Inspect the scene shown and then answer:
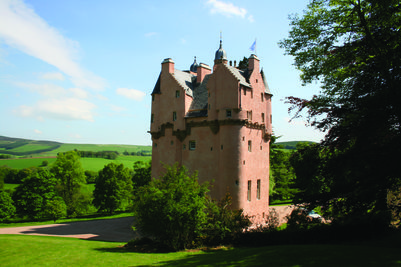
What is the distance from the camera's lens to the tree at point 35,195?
5059cm

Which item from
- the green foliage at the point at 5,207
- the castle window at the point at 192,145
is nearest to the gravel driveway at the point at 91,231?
the castle window at the point at 192,145

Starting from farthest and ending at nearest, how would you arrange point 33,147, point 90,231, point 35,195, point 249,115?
point 33,147, point 35,195, point 249,115, point 90,231

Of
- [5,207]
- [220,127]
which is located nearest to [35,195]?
[5,207]

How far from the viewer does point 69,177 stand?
5984 cm

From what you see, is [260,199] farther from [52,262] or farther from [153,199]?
[52,262]

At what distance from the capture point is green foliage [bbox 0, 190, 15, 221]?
5000 cm

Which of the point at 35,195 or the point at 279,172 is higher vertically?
the point at 279,172

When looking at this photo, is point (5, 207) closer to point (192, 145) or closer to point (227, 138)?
point (192, 145)

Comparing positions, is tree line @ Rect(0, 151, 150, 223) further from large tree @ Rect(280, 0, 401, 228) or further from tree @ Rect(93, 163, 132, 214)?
large tree @ Rect(280, 0, 401, 228)

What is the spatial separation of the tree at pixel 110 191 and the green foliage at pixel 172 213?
1280 inches

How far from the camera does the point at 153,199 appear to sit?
931 inches

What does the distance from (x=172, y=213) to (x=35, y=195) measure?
37.5 m

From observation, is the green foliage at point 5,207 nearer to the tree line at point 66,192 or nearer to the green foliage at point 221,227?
the tree line at point 66,192

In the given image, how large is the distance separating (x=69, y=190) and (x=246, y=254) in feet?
167
